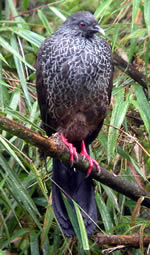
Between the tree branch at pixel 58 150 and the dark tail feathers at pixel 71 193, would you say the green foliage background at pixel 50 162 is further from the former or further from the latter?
the tree branch at pixel 58 150

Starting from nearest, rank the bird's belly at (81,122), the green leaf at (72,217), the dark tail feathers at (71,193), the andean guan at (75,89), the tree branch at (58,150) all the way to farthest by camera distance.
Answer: the tree branch at (58,150) → the green leaf at (72,217) → the dark tail feathers at (71,193) → the andean guan at (75,89) → the bird's belly at (81,122)

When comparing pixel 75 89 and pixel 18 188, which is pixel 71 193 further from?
pixel 75 89

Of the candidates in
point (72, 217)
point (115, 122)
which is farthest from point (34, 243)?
point (115, 122)

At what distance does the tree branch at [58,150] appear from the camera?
7.59 feet

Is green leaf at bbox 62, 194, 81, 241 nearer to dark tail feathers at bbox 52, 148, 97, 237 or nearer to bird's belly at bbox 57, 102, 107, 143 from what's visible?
dark tail feathers at bbox 52, 148, 97, 237

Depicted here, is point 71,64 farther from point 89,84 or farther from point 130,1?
point 130,1

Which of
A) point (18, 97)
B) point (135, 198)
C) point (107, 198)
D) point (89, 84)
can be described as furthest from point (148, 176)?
point (18, 97)

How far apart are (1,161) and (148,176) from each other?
1126mm

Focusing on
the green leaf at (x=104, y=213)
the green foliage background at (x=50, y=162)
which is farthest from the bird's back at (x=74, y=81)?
the green leaf at (x=104, y=213)

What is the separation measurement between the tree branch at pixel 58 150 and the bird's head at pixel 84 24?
102 cm

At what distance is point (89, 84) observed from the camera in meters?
3.31

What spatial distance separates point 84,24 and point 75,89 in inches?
20.2

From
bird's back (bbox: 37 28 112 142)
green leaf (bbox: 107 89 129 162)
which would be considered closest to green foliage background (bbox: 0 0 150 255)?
green leaf (bbox: 107 89 129 162)

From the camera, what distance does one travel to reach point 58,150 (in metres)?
2.63
